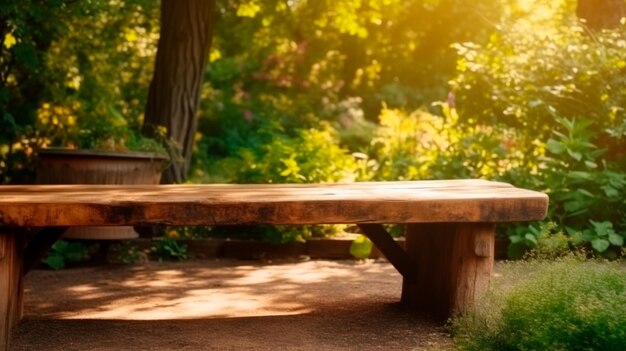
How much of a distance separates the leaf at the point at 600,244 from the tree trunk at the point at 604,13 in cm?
263

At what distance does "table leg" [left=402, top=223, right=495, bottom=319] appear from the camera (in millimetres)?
5789

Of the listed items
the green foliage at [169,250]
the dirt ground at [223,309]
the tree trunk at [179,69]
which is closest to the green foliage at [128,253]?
the green foliage at [169,250]

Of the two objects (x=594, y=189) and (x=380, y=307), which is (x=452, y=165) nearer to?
(x=594, y=189)

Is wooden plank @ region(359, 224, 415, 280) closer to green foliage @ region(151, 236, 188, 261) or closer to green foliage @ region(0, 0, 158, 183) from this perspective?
green foliage @ region(151, 236, 188, 261)

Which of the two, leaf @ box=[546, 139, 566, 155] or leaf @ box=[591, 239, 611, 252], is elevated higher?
leaf @ box=[546, 139, 566, 155]

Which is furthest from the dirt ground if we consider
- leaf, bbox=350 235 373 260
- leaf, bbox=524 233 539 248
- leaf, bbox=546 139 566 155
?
→ leaf, bbox=546 139 566 155

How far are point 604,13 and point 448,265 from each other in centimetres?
478

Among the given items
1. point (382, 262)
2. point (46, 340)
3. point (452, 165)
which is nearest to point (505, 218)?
point (46, 340)

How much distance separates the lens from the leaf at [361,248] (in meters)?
8.98

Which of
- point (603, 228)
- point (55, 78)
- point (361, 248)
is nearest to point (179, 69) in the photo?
point (55, 78)

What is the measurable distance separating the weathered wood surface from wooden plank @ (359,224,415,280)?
601mm

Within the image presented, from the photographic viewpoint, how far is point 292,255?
9195mm

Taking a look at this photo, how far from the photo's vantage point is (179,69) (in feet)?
34.9

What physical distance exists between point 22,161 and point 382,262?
3.81 m
